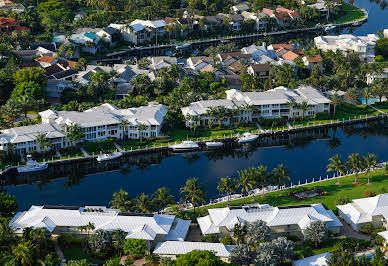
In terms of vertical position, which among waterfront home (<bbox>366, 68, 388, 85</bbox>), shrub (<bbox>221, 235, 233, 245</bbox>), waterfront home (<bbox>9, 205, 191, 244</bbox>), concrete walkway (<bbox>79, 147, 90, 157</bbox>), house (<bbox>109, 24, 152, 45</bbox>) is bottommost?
concrete walkway (<bbox>79, 147, 90, 157</bbox>)

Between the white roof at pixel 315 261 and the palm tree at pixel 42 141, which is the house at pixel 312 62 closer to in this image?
the palm tree at pixel 42 141

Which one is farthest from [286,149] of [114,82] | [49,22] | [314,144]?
[49,22]

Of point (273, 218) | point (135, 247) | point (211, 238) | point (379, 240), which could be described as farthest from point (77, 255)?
point (379, 240)

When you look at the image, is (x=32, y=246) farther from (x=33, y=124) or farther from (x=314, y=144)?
(x=314, y=144)

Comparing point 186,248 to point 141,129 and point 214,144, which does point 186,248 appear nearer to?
point 214,144

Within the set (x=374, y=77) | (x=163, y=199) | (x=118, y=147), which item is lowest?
(x=118, y=147)

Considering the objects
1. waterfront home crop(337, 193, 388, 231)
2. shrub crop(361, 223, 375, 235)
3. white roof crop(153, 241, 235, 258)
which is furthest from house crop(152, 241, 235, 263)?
shrub crop(361, 223, 375, 235)

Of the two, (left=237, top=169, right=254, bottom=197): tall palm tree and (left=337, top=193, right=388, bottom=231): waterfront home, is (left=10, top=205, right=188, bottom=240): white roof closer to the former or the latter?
(left=237, top=169, right=254, bottom=197): tall palm tree

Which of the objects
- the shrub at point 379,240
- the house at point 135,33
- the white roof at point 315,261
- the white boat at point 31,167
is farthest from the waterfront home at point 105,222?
the house at point 135,33
